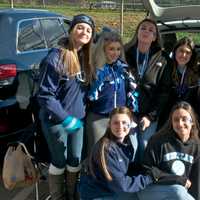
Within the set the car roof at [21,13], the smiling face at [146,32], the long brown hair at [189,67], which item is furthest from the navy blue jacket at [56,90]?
the car roof at [21,13]

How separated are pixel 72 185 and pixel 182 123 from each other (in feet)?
3.55

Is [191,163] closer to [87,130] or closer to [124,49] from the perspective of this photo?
[87,130]

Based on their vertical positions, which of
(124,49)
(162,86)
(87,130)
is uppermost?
(124,49)

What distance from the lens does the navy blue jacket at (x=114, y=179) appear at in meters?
3.51

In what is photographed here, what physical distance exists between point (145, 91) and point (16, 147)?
1.18 metres

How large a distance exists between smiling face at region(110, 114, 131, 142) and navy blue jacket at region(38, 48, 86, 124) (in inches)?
15.3

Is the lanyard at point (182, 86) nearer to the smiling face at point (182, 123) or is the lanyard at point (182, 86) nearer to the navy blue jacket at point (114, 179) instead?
the smiling face at point (182, 123)

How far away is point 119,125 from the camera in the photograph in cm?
362

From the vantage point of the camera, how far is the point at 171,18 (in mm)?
5172

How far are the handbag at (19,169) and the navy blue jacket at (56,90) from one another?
45cm

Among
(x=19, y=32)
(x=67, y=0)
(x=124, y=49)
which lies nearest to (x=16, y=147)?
(x=124, y=49)

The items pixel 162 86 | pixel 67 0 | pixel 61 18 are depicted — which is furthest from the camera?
pixel 67 0

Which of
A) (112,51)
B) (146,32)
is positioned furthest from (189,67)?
(112,51)

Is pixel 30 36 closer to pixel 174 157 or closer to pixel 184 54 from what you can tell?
pixel 184 54
